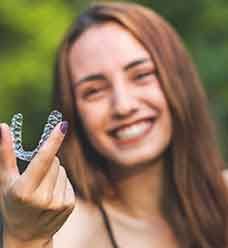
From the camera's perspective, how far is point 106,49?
256 centimetres

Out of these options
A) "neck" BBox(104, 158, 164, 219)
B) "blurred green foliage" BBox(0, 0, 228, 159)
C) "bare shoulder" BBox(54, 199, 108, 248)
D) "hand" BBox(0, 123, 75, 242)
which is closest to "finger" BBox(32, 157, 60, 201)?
"hand" BBox(0, 123, 75, 242)

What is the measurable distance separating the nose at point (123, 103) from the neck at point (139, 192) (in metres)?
0.18

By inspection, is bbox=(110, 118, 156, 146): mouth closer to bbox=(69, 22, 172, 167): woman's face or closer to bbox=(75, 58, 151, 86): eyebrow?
bbox=(69, 22, 172, 167): woman's face

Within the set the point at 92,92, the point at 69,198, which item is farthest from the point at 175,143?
the point at 69,198

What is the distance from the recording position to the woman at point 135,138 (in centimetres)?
254

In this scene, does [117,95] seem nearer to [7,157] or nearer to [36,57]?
[7,157]

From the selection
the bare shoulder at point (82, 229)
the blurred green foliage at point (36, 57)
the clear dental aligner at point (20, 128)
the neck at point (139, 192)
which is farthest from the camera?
the blurred green foliage at point (36, 57)

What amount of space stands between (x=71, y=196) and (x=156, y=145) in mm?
704

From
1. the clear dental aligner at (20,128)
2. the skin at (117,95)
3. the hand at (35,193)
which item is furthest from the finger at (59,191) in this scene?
the skin at (117,95)

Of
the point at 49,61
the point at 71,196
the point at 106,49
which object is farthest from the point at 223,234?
the point at 49,61

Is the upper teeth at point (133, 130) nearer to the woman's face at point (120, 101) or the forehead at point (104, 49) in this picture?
the woman's face at point (120, 101)

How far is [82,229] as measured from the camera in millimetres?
2521

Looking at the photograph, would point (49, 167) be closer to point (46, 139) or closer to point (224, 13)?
point (46, 139)

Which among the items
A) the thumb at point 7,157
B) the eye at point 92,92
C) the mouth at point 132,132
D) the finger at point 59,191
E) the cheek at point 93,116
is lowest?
the mouth at point 132,132
